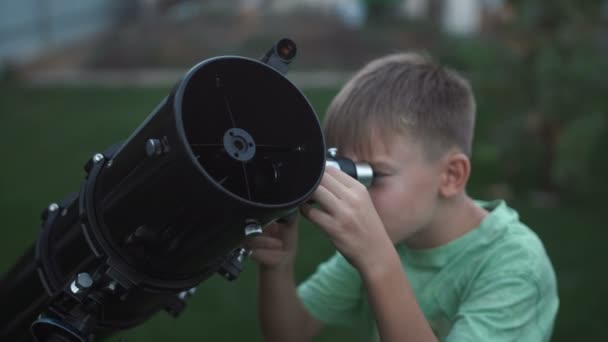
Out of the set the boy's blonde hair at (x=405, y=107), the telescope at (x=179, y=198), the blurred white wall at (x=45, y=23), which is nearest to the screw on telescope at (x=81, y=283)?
the telescope at (x=179, y=198)

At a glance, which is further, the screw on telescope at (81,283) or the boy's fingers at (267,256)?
the boy's fingers at (267,256)

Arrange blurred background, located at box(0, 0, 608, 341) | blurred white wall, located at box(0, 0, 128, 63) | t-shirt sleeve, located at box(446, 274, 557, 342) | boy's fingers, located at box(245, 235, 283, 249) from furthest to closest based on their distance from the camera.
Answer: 1. blurred white wall, located at box(0, 0, 128, 63)
2. blurred background, located at box(0, 0, 608, 341)
3. boy's fingers, located at box(245, 235, 283, 249)
4. t-shirt sleeve, located at box(446, 274, 557, 342)

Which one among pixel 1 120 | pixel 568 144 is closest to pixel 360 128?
pixel 568 144

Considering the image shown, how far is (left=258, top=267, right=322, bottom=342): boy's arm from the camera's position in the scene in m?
1.75

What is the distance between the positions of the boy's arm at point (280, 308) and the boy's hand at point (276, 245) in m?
0.05

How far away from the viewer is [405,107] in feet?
5.39

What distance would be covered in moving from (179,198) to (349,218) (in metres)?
0.32

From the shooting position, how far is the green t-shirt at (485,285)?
1493mm

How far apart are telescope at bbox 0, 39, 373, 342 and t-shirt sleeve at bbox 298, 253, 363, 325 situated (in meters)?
0.61

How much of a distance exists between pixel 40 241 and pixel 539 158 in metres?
4.32

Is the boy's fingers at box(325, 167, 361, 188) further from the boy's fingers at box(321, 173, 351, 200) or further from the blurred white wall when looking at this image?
the blurred white wall

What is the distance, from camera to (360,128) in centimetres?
160

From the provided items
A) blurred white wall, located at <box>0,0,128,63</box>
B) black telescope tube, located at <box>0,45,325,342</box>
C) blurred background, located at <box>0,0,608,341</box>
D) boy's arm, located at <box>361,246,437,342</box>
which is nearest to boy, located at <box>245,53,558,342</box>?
boy's arm, located at <box>361,246,437,342</box>

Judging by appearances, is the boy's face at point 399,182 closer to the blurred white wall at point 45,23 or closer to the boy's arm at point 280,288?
the boy's arm at point 280,288
